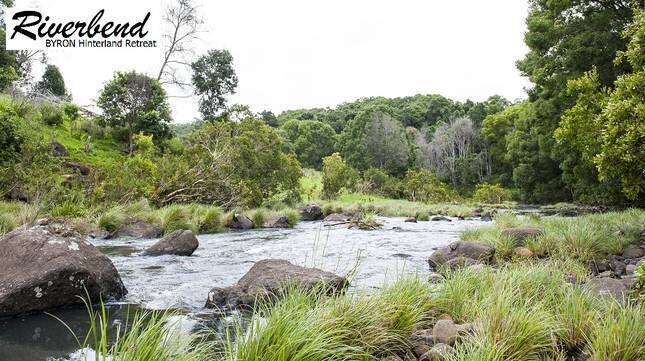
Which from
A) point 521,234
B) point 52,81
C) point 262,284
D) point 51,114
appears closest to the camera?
point 262,284

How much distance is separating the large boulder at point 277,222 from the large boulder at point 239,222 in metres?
0.81

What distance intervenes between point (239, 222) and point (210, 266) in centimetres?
860

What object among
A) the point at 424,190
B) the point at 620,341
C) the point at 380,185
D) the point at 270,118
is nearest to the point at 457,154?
the point at 380,185

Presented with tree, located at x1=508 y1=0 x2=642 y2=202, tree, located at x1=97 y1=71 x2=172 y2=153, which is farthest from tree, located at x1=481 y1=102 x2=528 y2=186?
tree, located at x1=97 y1=71 x2=172 y2=153

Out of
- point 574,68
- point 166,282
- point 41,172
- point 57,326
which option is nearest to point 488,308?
point 57,326

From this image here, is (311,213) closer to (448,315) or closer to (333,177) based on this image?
(333,177)

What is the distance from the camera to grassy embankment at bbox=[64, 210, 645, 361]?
10.2ft

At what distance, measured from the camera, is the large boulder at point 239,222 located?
1758cm

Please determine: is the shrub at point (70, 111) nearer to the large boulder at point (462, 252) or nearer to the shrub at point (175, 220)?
the shrub at point (175, 220)

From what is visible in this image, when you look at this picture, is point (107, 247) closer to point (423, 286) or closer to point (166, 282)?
point (166, 282)

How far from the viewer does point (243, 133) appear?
2570 centimetres

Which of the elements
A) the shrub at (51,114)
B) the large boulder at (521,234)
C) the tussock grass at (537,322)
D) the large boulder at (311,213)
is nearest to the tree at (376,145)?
the large boulder at (311,213)

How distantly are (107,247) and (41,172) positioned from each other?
4725mm

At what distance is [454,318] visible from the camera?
4613mm
